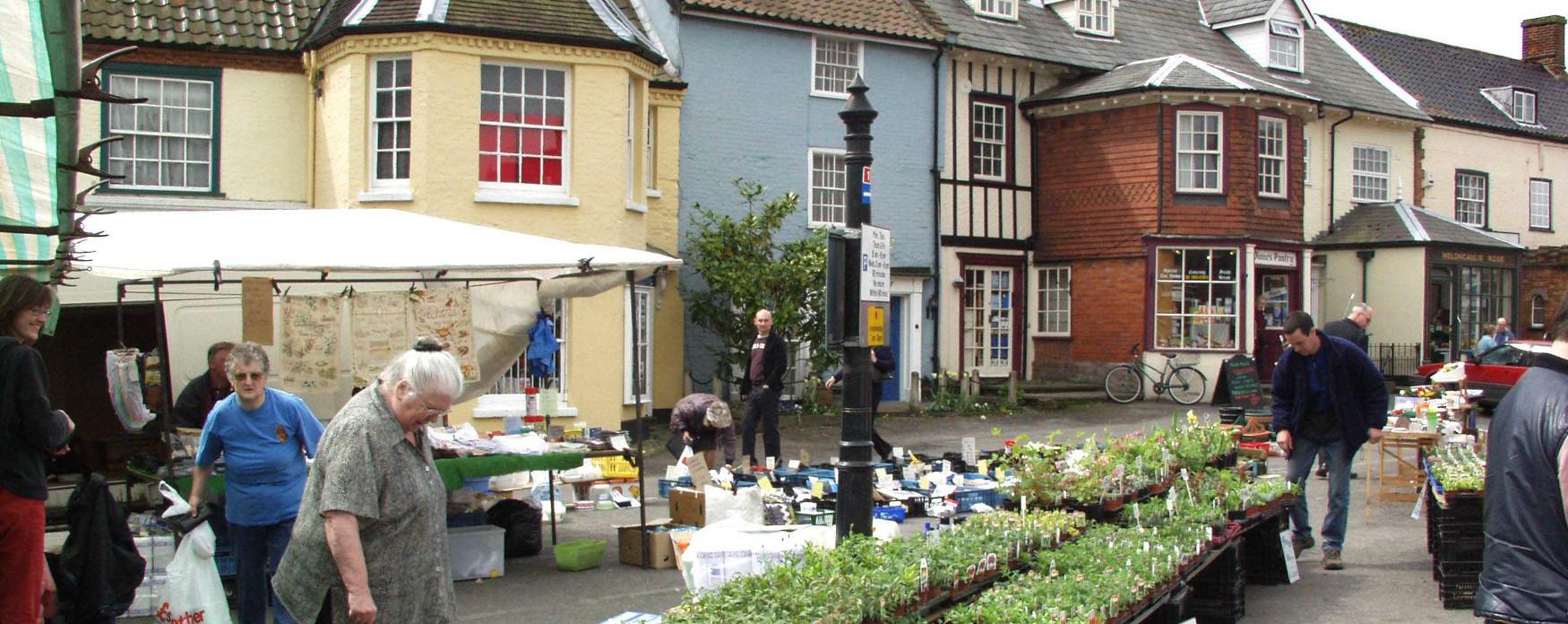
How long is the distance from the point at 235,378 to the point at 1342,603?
672cm

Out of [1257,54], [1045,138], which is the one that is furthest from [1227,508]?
[1257,54]

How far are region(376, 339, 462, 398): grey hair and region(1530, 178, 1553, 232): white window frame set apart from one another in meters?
35.0

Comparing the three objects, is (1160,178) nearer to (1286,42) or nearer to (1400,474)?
(1286,42)

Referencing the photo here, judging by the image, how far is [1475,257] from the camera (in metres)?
27.7

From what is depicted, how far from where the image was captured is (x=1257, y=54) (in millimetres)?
27719

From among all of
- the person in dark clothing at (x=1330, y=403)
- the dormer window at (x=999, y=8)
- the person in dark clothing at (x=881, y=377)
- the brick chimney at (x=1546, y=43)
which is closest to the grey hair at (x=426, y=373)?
the person in dark clothing at (x=1330, y=403)

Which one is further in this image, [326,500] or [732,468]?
[732,468]

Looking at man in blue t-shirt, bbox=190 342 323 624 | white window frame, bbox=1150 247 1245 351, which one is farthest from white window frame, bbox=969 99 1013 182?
man in blue t-shirt, bbox=190 342 323 624

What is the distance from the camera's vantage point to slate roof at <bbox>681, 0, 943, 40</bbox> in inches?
801

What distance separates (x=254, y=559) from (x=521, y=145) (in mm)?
10379

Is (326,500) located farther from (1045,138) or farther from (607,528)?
(1045,138)

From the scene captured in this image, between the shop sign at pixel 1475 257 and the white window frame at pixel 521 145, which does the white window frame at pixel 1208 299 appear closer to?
the shop sign at pixel 1475 257

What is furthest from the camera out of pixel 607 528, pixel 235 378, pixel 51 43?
pixel 607 528

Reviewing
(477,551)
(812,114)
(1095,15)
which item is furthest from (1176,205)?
(477,551)
